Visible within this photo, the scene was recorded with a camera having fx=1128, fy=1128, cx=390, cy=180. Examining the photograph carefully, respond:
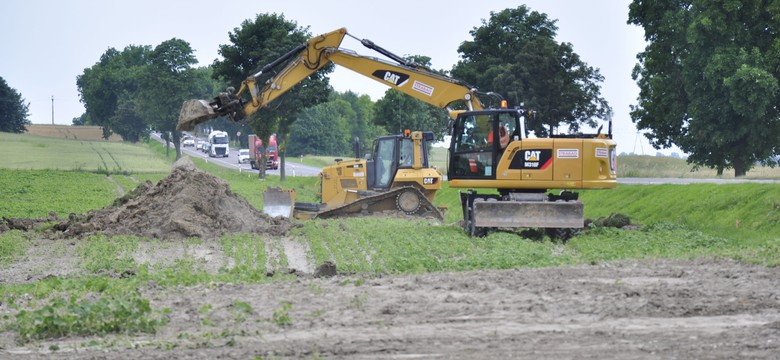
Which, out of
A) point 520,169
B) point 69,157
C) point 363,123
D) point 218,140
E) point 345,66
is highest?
point 363,123

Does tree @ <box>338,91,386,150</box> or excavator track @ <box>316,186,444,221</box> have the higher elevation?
tree @ <box>338,91,386,150</box>

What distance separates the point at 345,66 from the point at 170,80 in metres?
60.0

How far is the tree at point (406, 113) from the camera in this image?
68500mm

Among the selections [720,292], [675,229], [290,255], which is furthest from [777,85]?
[720,292]

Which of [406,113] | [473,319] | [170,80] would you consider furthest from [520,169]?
[170,80]

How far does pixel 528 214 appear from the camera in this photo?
2320 centimetres

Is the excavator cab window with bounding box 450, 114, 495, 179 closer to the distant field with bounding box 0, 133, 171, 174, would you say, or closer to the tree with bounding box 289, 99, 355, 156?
the distant field with bounding box 0, 133, 171, 174

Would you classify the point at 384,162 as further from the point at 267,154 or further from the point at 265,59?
the point at 267,154

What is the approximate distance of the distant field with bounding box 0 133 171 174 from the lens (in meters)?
71.3

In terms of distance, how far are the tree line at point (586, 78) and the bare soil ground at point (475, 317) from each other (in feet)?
29.7

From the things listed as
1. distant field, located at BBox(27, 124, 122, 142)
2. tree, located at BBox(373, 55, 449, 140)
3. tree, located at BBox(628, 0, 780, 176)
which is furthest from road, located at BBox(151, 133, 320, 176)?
tree, located at BBox(628, 0, 780, 176)

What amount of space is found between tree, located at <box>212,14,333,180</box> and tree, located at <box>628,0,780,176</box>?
57.9 ft

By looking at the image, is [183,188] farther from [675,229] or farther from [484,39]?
[484,39]

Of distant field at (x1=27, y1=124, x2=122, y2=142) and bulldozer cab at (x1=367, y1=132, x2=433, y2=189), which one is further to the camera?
distant field at (x1=27, y1=124, x2=122, y2=142)
